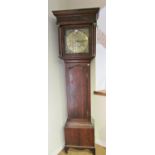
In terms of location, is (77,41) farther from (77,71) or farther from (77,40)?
(77,71)

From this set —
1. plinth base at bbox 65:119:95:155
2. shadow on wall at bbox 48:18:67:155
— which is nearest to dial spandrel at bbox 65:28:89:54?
shadow on wall at bbox 48:18:67:155

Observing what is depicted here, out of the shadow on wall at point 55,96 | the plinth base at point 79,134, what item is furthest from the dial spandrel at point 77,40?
the plinth base at point 79,134

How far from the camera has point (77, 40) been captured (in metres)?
1.84

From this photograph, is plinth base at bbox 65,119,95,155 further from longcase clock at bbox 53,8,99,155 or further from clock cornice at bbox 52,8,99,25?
clock cornice at bbox 52,8,99,25

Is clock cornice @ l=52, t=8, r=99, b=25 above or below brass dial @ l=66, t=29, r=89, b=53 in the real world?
above

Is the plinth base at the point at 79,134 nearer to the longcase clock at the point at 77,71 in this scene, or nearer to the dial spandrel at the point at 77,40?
the longcase clock at the point at 77,71

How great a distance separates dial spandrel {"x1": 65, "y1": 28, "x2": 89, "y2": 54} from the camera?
182cm

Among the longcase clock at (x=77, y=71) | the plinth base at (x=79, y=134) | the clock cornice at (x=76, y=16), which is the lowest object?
the plinth base at (x=79, y=134)

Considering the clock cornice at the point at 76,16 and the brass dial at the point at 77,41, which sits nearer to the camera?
the clock cornice at the point at 76,16

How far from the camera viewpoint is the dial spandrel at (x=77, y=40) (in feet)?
5.96
